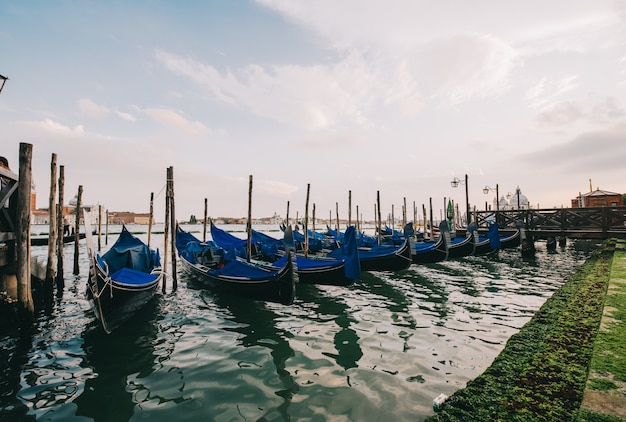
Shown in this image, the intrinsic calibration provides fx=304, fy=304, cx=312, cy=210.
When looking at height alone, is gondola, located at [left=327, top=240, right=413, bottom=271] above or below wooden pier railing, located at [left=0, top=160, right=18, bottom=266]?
below

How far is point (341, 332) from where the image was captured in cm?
543

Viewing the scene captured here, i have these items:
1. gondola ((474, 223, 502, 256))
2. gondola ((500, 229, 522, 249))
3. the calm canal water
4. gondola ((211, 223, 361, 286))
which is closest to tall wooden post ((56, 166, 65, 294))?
the calm canal water

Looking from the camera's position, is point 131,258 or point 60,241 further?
point 60,241

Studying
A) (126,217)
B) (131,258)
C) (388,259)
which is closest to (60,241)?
(131,258)

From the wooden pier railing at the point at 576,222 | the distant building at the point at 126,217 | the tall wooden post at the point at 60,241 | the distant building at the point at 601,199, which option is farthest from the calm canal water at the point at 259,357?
the distant building at the point at 126,217

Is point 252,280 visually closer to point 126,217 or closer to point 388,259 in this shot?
point 388,259

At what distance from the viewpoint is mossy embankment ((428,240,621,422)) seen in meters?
2.34

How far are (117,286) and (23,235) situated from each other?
62.2 inches

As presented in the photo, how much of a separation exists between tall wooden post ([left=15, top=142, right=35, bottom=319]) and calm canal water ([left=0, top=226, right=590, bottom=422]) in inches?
21.9

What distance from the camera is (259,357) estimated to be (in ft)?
14.7

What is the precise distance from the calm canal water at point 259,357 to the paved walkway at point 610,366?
52.6 inches

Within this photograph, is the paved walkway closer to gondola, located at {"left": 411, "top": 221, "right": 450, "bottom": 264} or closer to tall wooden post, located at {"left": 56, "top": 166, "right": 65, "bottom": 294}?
gondola, located at {"left": 411, "top": 221, "right": 450, "bottom": 264}

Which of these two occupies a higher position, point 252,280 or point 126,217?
point 126,217

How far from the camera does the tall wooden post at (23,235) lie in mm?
4668
